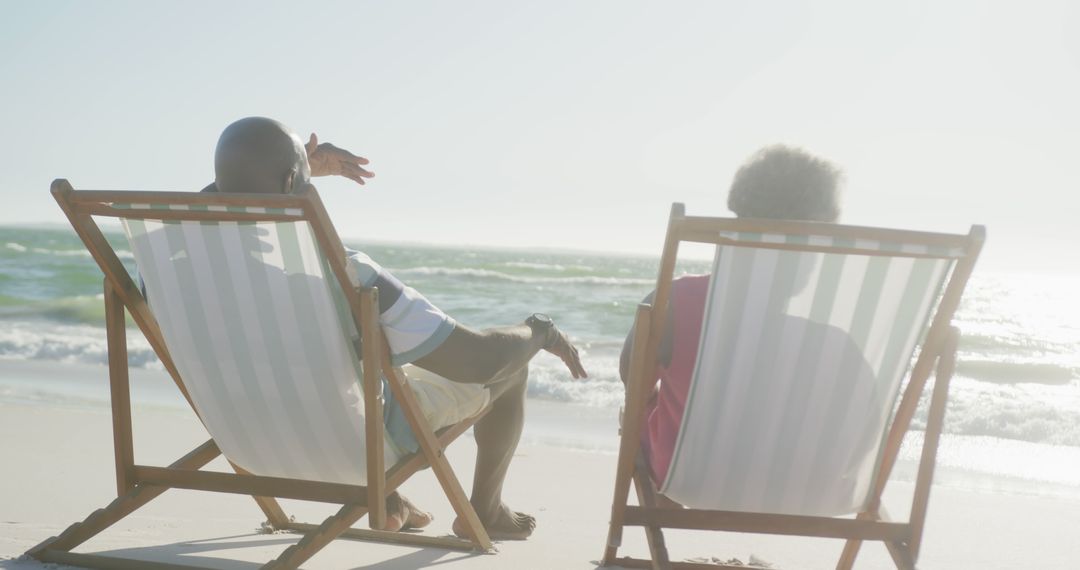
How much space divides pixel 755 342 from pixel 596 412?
522 centimetres

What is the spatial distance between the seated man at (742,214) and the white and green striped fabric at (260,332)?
680mm

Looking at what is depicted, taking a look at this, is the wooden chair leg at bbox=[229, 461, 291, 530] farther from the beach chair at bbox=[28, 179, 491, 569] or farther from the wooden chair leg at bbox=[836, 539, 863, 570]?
the wooden chair leg at bbox=[836, 539, 863, 570]

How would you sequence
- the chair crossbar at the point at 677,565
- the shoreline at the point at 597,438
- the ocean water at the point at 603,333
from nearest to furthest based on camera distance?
the chair crossbar at the point at 677,565, the shoreline at the point at 597,438, the ocean water at the point at 603,333

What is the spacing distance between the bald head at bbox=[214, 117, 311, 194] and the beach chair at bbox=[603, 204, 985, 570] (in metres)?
0.87

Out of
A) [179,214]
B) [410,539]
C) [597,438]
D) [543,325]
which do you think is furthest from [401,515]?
[597,438]

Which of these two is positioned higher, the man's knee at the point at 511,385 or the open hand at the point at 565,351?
the open hand at the point at 565,351

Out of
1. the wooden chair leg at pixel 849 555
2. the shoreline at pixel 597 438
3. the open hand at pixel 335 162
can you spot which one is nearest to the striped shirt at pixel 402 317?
the open hand at pixel 335 162

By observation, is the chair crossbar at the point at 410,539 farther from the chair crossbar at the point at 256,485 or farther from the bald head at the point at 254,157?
the bald head at the point at 254,157

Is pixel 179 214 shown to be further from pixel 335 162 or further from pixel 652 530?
Answer: pixel 652 530

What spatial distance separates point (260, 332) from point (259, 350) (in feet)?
0.17

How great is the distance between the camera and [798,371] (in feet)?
6.82

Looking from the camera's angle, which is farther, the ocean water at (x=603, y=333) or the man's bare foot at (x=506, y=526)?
the ocean water at (x=603, y=333)

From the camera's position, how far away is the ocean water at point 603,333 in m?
6.88

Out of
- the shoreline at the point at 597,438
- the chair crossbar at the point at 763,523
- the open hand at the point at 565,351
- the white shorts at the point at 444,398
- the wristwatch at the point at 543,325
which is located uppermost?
the wristwatch at the point at 543,325
